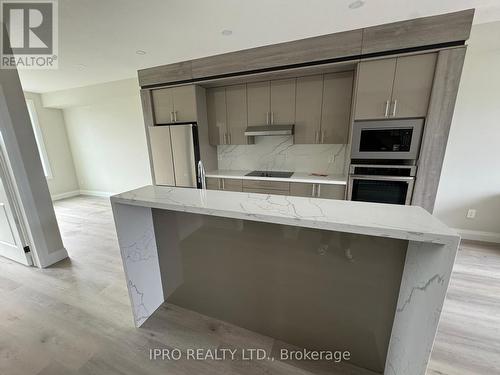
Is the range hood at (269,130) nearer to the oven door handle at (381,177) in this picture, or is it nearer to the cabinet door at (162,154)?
the oven door handle at (381,177)

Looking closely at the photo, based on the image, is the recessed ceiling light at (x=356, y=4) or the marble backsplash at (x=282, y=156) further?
the marble backsplash at (x=282, y=156)

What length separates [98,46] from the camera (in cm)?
247

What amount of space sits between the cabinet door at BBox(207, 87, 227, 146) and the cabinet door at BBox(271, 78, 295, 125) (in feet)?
2.73

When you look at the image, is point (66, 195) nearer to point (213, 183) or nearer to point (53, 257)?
point (53, 257)

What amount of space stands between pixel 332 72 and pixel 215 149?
219cm

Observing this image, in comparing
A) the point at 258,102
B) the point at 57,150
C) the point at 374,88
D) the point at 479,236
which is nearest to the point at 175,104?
the point at 258,102

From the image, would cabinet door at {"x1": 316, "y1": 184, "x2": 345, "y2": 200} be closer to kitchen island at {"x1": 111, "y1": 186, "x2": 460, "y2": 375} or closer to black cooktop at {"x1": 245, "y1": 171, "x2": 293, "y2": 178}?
black cooktop at {"x1": 245, "y1": 171, "x2": 293, "y2": 178}

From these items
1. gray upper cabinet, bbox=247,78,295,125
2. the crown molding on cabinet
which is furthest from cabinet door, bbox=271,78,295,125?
the crown molding on cabinet

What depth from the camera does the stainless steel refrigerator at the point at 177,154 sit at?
3.24 m

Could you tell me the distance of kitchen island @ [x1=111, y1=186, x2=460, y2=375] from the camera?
35.2 inches

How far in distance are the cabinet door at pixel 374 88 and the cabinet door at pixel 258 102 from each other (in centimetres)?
124

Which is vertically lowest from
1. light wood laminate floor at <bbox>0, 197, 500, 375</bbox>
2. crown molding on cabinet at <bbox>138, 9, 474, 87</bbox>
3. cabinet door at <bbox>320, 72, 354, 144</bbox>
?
light wood laminate floor at <bbox>0, 197, 500, 375</bbox>

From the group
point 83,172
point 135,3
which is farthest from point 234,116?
point 83,172

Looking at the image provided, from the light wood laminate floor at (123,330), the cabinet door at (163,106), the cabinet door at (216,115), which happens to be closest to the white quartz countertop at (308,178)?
the cabinet door at (216,115)
